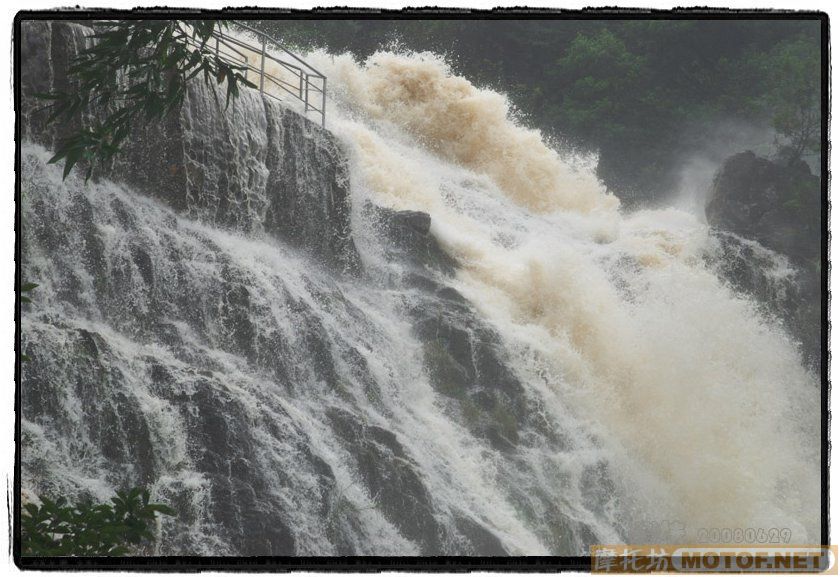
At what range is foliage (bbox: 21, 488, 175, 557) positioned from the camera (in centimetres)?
562

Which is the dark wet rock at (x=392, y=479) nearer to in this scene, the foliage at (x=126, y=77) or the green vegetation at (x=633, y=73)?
the foliage at (x=126, y=77)

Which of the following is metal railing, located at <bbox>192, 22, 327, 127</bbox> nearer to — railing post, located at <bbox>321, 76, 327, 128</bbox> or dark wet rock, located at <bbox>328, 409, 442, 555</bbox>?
railing post, located at <bbox>321, 76, 327, 128</bbox>

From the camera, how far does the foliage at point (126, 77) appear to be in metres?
5.71

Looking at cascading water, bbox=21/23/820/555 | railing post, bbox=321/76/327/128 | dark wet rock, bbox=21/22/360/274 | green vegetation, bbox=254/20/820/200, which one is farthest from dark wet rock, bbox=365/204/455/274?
green vegetation, bbox=254/20/820/200

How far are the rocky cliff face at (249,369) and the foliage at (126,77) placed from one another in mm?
86

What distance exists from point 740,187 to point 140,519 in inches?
115

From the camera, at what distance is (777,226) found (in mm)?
6398

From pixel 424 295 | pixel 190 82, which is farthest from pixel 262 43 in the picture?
pixel 424 295

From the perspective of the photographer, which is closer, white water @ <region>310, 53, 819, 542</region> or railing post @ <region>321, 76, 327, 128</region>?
white water @ <region>310, 53, 819, 542</region>

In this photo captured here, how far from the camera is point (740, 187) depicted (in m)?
6.38

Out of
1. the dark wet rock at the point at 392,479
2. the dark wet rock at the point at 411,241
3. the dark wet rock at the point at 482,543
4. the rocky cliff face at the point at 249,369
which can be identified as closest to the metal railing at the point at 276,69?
the rocky cliff face at the point at 249,369

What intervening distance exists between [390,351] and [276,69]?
4.28ft

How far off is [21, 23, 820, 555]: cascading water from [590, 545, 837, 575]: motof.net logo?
0.22 ft

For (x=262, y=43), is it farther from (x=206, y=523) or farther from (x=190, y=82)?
(x=206, y=523)
